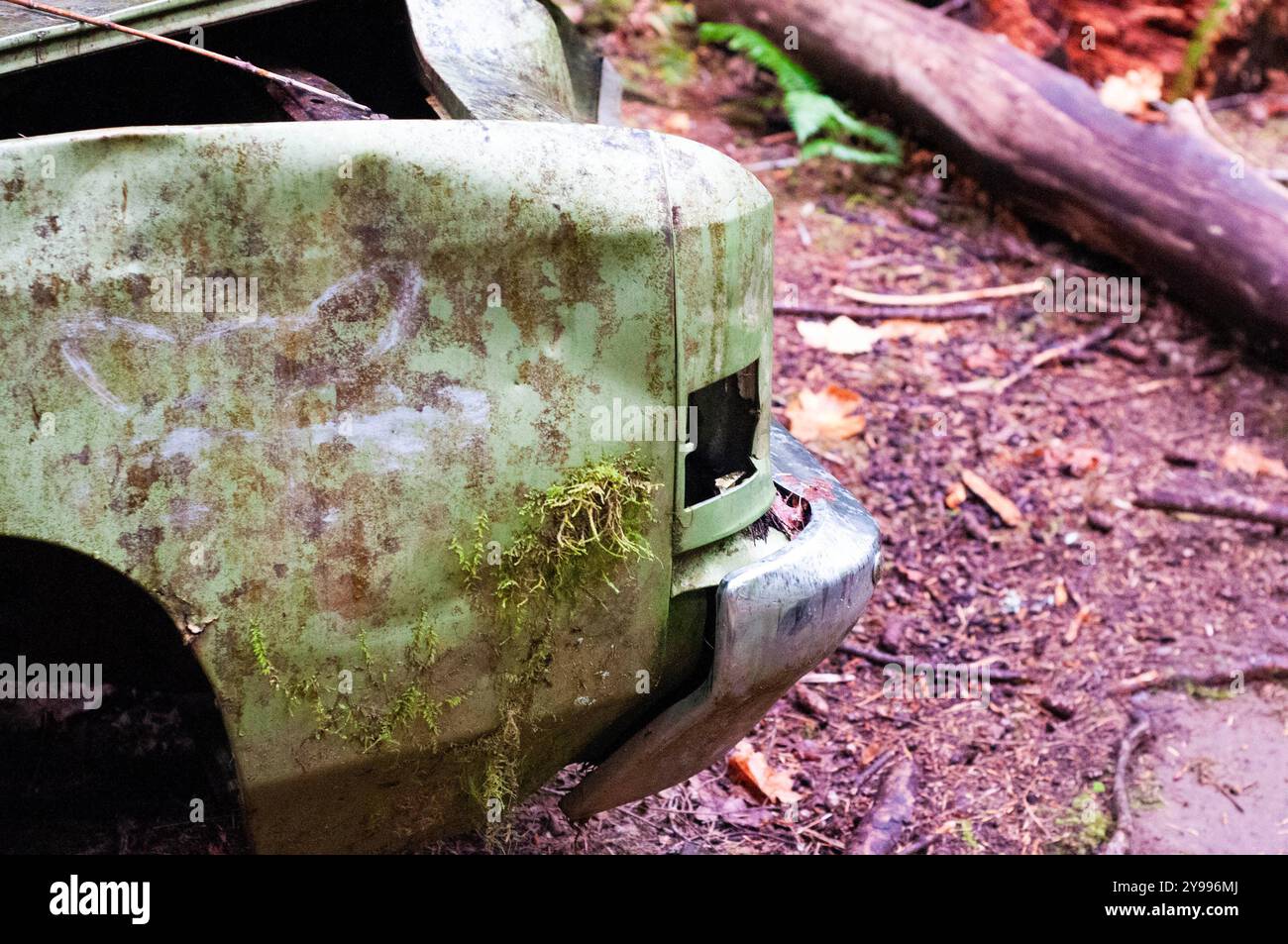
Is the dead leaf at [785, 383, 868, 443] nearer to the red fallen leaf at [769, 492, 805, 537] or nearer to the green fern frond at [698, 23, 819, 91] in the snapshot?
the red fallen leaf at [769, 492, 805, 537]

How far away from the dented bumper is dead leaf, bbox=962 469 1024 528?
83.9 inches

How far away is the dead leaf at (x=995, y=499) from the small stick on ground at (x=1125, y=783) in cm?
92

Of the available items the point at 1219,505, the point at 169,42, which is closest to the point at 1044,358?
the point at 1219,505

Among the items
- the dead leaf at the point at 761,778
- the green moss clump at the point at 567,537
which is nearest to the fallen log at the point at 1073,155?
the dead leaf at the point at 761,778

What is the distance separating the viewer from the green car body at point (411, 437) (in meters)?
1.79

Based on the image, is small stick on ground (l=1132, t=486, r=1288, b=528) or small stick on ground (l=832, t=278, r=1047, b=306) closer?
small stick on ground (l=1132, t=486, r=1288, b=528)

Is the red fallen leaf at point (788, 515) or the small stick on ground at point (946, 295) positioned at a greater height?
the red fallen leaf at point (788, 515)

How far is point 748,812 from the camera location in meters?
3.27

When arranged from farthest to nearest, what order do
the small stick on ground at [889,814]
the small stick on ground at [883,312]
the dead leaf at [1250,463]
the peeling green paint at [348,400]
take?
the small stick on ground at [883,312] < the dead leaf at [1250,463] < the small stick on ground at [889,814] < the peeling green paint at [348,400]

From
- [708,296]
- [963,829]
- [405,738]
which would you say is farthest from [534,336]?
[963,829]

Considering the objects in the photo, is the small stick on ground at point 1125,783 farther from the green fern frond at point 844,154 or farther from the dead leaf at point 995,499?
the green fern frond at point 844,154

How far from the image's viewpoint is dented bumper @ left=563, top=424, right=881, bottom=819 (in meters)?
2.20

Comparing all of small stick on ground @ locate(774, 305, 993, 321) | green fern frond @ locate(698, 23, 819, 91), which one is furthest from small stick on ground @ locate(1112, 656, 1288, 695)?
green fern frond @ locate(698, 23, 819, 91)
